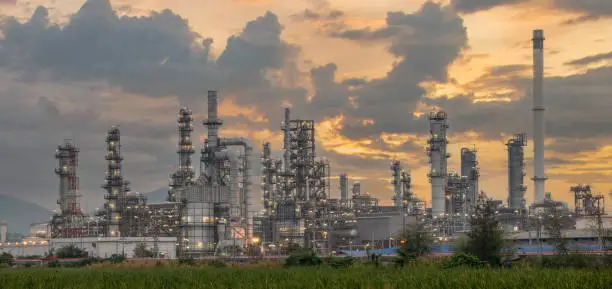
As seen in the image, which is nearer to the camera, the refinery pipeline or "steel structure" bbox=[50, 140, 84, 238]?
the refinery pipeline

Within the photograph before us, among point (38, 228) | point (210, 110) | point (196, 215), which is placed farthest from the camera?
point (38, 228)

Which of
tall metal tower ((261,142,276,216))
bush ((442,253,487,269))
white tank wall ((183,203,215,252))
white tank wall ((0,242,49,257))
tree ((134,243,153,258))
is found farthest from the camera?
tall metal tower ((261,142,276,216))

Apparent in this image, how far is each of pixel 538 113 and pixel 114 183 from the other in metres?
59.8

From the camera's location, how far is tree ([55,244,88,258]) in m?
93.9

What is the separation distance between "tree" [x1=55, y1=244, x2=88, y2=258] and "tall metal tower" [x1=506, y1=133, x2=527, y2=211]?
2978 inches

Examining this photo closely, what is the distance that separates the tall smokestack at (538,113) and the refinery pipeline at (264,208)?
14 cm

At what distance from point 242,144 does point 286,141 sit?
14667 mm

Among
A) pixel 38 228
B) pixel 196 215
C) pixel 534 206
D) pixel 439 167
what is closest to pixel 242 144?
pixel 196 215

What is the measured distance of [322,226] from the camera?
112938mm

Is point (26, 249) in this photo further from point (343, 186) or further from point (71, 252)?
point (343, 186)

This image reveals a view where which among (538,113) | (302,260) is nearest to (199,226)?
(538,113)

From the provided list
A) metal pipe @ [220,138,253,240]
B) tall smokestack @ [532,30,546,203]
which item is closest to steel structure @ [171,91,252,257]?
metal pipe @ [220,138,253,240]

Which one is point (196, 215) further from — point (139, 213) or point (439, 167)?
point (439, 167)

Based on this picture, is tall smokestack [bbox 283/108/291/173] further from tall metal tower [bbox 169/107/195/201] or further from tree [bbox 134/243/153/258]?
tree [bbox 134/243/153/258]
